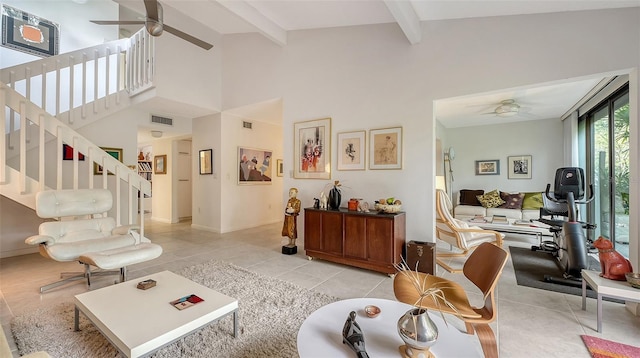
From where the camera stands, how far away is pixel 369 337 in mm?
1317

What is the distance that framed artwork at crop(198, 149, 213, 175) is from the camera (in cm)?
590

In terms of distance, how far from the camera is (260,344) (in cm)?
184

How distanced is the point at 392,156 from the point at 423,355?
2806mm

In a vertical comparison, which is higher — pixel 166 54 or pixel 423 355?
pixel 166 54

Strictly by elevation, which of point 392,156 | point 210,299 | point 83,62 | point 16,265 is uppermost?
point 83,62

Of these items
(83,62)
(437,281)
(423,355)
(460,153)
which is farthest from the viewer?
(460,153)

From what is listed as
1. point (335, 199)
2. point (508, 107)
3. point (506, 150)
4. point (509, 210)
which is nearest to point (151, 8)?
point (335, 199)

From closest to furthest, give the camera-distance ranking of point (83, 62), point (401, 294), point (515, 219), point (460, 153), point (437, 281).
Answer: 1. point (401, 294)
2. point (437, 281)
3. point (83, 62)
4. point (515, 219)
5. point (460, 153)

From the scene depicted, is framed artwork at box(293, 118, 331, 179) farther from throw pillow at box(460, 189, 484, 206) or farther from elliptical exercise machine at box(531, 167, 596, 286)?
throw pillow at box(460, 189, 484, 206)

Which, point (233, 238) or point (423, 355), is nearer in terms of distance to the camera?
point (423, 355)

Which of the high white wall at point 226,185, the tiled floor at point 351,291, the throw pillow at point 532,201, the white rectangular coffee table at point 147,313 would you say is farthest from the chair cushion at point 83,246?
the throw pillow at point 532,201

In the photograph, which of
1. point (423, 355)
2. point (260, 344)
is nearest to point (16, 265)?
point (260, 344)

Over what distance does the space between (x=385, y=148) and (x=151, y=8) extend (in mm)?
3077

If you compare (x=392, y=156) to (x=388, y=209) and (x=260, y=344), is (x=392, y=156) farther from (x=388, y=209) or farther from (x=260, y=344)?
(x=260, y=344)
